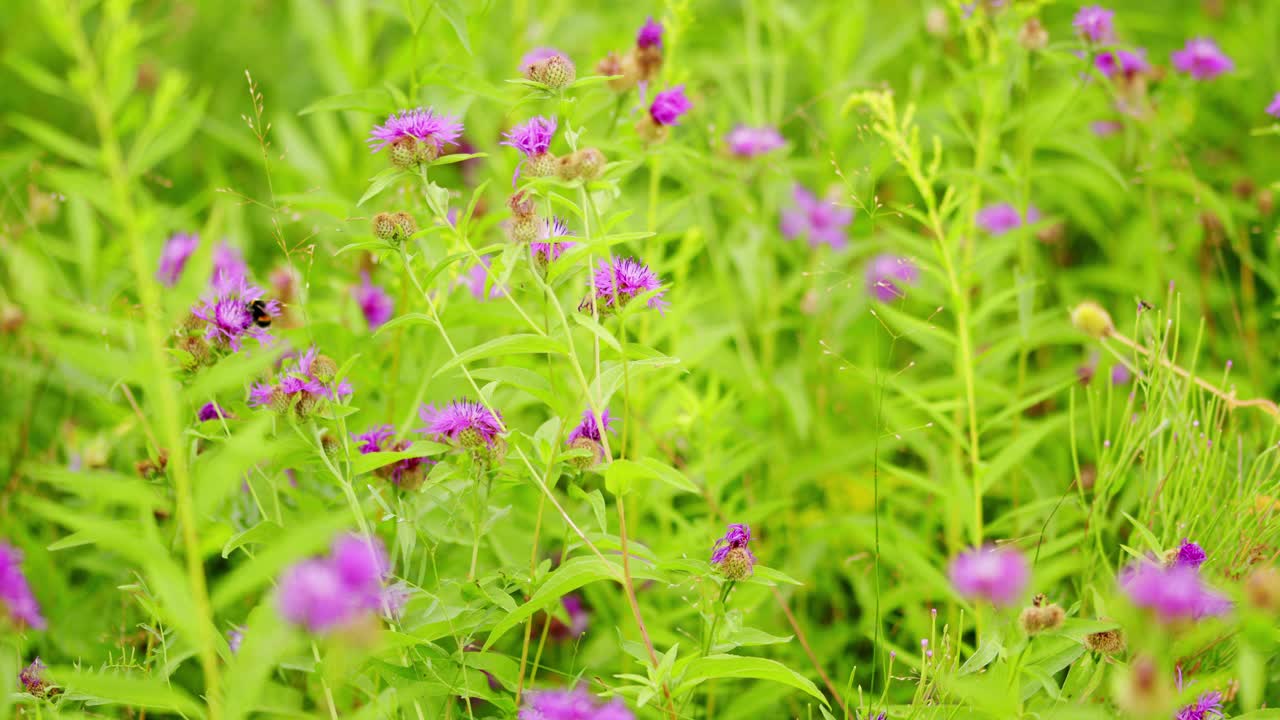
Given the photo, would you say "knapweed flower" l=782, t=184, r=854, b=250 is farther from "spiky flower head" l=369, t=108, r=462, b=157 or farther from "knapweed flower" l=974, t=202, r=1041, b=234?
"spiky flower head" l=369, t=108, r=462, b=157

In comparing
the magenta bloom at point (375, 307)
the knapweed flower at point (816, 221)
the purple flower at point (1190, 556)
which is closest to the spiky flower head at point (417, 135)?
the magenta bloom at point (375, 307)

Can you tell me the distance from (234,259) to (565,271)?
1.05 metres

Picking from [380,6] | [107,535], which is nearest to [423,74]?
[380,6]

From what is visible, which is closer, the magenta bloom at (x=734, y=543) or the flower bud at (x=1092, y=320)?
the magenta bloom at (x=734, y=543)

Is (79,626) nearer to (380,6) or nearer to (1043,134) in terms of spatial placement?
(380,6)

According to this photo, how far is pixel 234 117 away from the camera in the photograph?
3.69 meters

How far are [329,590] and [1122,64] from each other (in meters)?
2.13

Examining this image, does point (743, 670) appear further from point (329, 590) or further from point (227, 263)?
point (227, 263)

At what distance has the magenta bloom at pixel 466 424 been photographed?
144 centimetres

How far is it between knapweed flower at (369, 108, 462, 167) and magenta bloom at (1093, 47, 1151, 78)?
157 cm

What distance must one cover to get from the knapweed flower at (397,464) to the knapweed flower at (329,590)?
72 centimetres

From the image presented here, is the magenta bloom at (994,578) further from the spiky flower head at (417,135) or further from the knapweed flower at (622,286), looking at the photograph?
the spiky flower head at (417,135)

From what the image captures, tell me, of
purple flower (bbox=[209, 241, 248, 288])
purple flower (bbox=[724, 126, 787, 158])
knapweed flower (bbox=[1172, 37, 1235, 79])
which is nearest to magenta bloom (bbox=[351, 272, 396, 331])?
purple flower (bbox=[209, 241, 248, 288])

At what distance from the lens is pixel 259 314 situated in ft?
5.41
